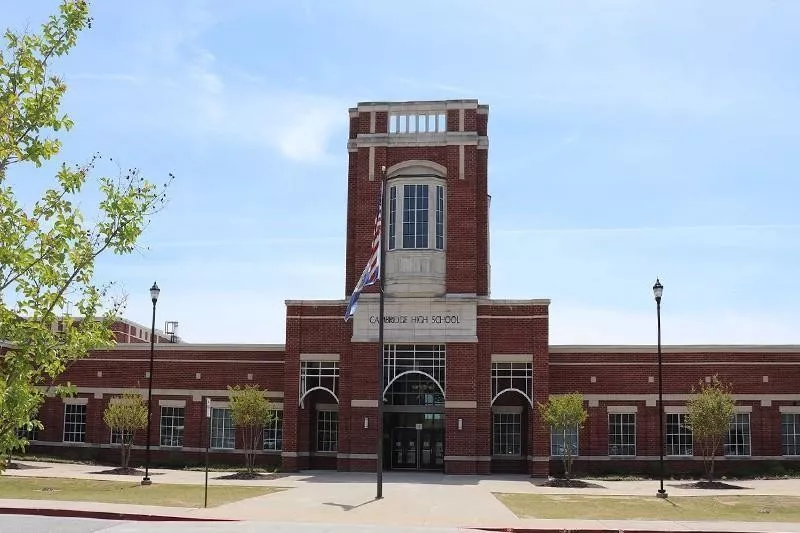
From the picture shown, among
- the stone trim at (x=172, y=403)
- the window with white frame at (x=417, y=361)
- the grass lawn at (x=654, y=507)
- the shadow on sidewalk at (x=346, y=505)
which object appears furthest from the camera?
the stone trim at (x=172, y=403)

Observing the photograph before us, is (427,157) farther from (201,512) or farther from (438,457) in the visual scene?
(201,512)

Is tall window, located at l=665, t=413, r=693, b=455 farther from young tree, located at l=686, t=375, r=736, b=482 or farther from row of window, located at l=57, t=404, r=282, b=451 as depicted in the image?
row of window, located at l=57, t=404, r=282, b=451

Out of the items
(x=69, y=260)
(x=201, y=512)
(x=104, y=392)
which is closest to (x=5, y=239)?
(x=69, y=260)

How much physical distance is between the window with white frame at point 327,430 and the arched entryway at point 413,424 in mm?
2669

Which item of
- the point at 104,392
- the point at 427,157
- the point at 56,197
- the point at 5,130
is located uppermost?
the point at 427,157

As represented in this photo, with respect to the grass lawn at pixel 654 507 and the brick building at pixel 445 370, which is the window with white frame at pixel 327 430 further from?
the grass lawn at pixel 654 507

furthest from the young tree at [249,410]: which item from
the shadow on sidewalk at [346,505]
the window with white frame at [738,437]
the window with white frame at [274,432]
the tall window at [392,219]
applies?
the window with white frame at [738,437]

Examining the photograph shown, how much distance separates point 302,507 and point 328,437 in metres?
16.6

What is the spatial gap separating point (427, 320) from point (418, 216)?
4.70m

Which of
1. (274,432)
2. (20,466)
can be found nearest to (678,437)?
(274,432)

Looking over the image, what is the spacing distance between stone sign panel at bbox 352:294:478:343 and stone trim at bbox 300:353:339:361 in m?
1.59

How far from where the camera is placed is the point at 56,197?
11.1 meters

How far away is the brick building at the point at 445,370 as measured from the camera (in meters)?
38.6

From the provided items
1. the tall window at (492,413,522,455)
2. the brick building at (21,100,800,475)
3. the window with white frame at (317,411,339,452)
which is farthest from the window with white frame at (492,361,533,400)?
the window with white frame at (317,411,339,452)
